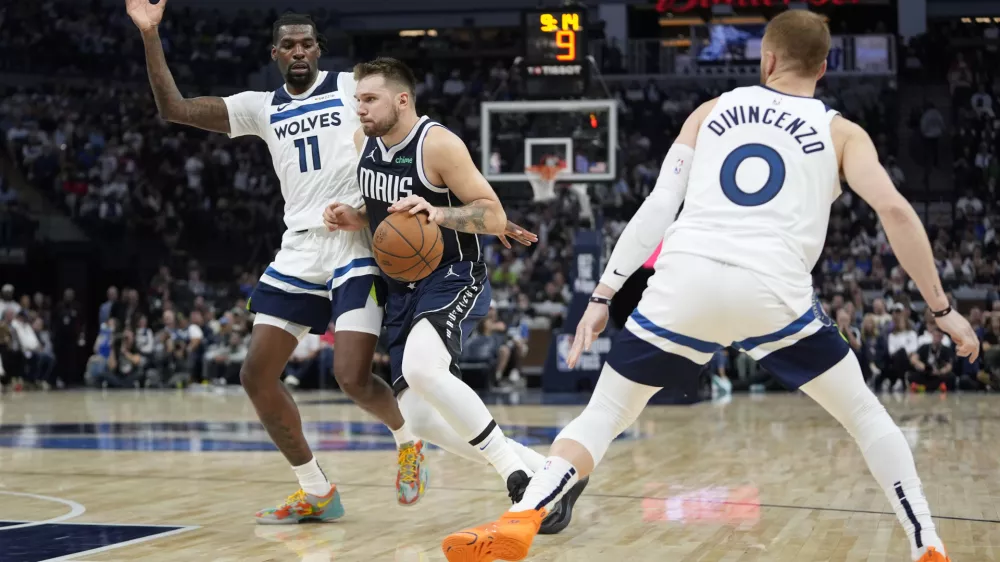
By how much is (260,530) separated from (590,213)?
14148 millimetres

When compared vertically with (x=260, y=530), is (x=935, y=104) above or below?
above

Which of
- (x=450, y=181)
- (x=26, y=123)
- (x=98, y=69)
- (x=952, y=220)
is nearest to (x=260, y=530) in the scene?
(x=450, y=181)

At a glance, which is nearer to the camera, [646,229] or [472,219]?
[646,229]

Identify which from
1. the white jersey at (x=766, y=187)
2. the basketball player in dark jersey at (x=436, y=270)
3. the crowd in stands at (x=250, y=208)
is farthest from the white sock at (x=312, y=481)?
the crowd in stands at (x=250, y=208)

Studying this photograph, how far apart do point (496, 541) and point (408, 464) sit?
1987mm

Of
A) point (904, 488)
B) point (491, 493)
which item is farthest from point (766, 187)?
point (491, 493)

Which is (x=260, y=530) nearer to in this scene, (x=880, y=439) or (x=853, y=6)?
(x=880, y=439)

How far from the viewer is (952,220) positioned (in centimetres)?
2173

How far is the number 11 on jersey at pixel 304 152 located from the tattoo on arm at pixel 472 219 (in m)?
0.97

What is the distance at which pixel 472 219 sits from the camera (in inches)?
198

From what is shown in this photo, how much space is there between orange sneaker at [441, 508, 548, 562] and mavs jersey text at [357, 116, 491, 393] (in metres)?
1.34

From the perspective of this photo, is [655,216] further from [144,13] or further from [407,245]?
[144,13]

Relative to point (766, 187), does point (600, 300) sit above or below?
below

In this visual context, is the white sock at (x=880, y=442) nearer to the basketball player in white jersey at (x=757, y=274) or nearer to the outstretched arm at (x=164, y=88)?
the basketball player in white jersey at (x=757, y=274)
